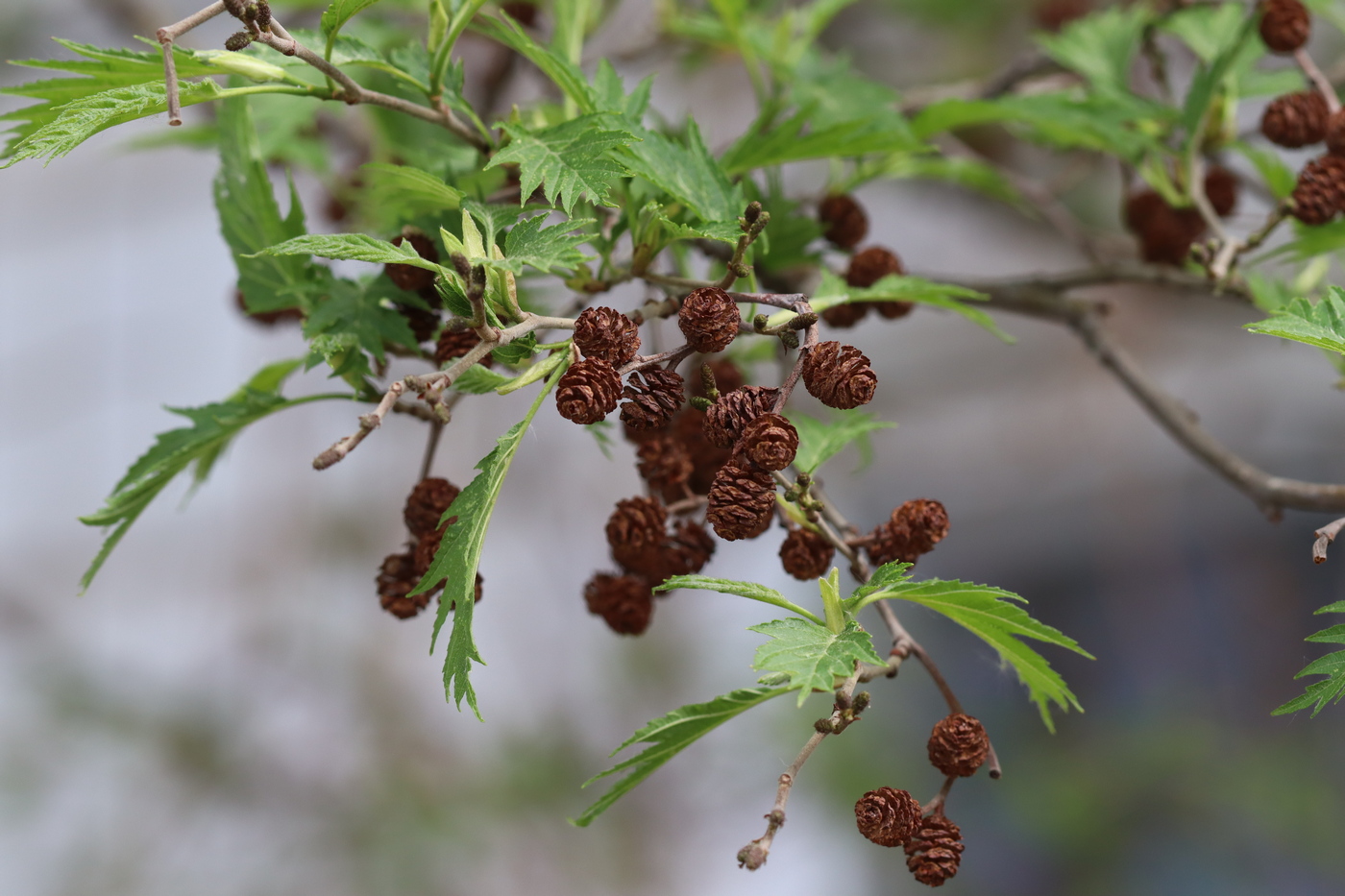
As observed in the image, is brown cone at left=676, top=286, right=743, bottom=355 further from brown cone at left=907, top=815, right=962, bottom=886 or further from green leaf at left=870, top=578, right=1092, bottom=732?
brown cone at left=907, top=815, right=962, bottom=886

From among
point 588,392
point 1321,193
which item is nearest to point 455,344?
point 588,392

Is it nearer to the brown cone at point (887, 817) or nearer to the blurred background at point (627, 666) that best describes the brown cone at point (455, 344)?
the brown cone at point (887, 817)

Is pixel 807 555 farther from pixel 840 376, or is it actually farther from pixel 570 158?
pixel 570 158

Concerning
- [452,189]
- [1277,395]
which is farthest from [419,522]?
[1277,395]

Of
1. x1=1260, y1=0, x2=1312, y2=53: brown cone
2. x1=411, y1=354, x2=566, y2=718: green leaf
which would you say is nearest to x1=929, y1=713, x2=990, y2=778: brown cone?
x1=411, y1=354, x2=566, y2=718: green leaf

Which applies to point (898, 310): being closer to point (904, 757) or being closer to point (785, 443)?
point (785, 443)

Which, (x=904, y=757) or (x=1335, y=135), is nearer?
(x=1335, y=135)
